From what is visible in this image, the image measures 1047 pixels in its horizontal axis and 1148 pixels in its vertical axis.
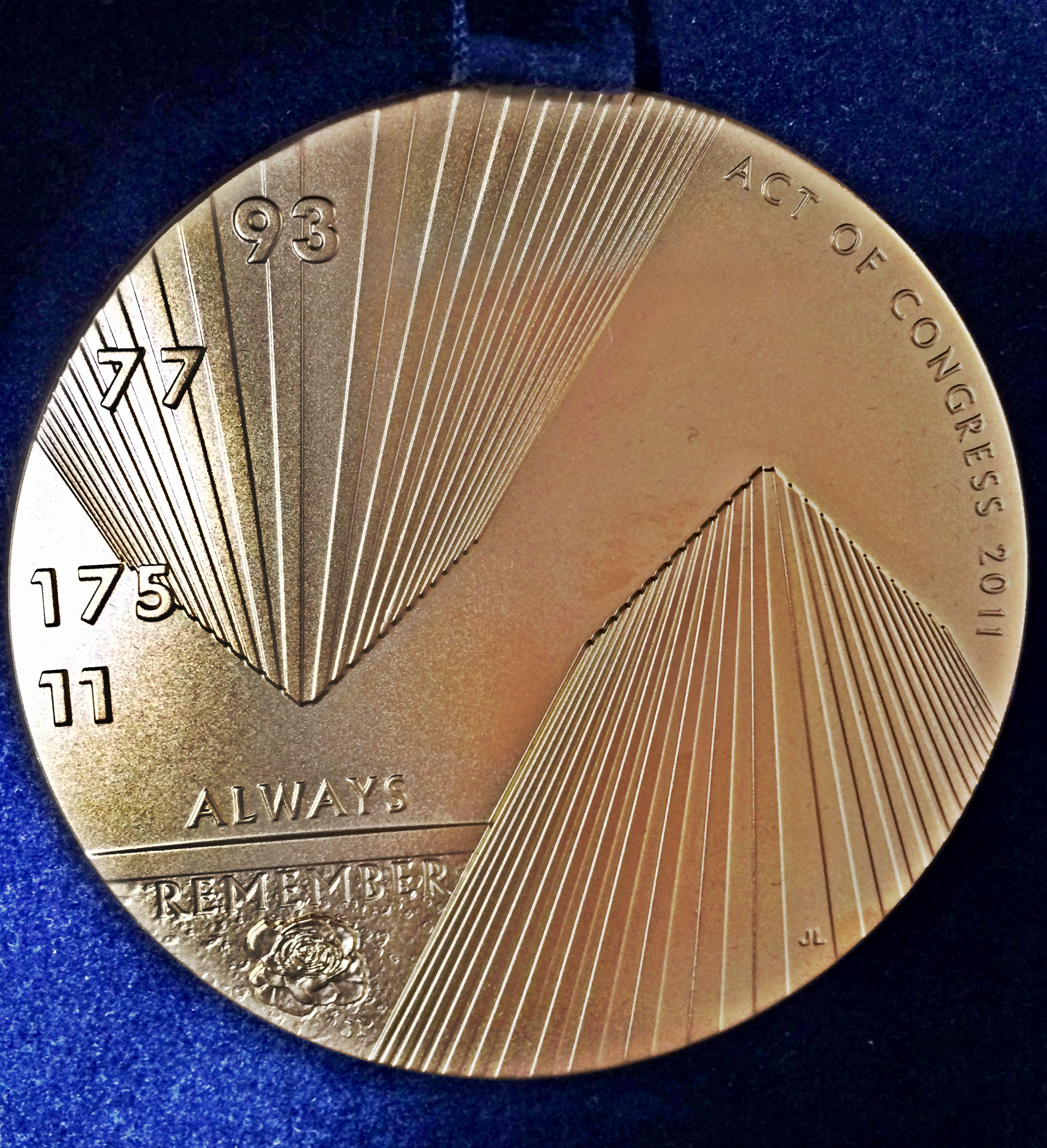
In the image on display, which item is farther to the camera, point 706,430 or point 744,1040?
point 744,1040

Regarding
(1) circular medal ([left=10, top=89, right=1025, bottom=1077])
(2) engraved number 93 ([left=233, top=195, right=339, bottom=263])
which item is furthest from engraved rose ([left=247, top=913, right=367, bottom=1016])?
(2) engraved number 93 ([left=233, top=195, right=339, bottom=263])

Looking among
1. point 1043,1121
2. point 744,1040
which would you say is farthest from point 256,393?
point 1043,1121

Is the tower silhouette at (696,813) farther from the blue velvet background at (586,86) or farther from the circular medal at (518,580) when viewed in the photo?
the blue velvet background at (586,86)

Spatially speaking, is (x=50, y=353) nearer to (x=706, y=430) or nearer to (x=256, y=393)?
(x=256, y=393)

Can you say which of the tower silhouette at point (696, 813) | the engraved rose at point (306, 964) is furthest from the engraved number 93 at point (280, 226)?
the engraved rose at point (306, 964)

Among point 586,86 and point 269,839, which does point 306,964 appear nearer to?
point 269,839

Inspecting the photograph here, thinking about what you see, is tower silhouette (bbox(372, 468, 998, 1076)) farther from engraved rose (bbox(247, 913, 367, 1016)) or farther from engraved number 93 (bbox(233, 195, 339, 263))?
engraved number 93 (bbox(233, 195, 339, 263))

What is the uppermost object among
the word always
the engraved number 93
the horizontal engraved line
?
the engraved number 93
